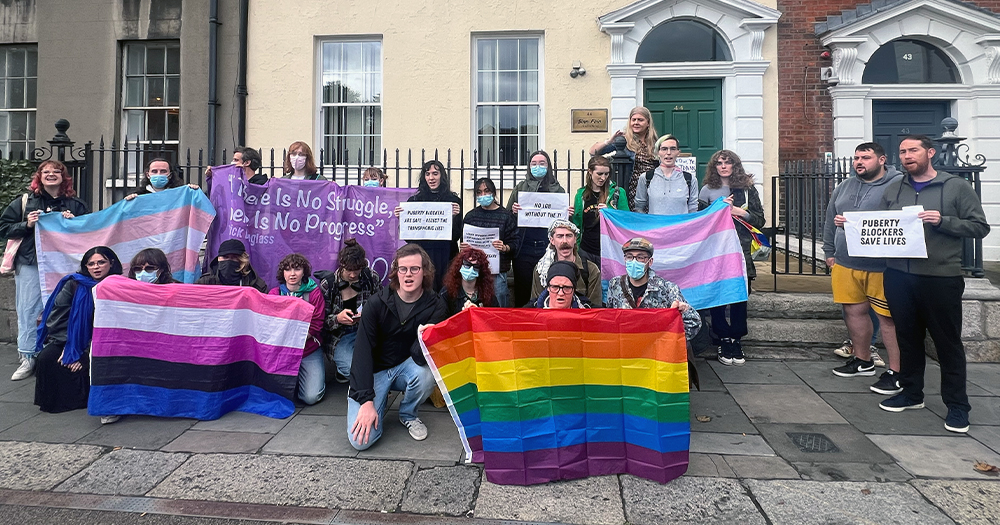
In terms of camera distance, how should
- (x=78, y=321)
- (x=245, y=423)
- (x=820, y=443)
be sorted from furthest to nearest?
(x=78, y=321), (x=245, y=423), (x=820, y=443)

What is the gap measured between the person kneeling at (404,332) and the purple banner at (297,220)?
189cm

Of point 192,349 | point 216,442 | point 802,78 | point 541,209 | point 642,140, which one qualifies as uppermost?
point 802,78

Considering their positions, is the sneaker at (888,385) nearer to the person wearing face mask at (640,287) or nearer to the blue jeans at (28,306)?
the person wearing face mask at (640,287)

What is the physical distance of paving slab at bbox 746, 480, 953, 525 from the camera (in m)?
2.98

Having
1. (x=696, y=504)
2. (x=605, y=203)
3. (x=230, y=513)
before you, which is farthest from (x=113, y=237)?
(x=696, y=504)

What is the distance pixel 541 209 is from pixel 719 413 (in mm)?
2398

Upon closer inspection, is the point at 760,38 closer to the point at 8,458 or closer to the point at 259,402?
the point at 259,402

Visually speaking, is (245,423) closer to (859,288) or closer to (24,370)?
(24,370)

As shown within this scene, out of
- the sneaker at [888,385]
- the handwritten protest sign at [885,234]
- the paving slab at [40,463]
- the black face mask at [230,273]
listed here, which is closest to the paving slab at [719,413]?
the sneaker at [888,385]

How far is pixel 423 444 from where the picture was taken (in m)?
3.98

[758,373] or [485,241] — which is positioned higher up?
[485,241]

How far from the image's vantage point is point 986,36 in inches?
371

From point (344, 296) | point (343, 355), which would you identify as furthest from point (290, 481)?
point (344, 296)

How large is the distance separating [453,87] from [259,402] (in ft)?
22.8
